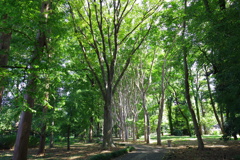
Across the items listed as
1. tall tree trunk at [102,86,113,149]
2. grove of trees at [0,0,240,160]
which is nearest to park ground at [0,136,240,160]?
tall tree trunk at [102,86,113,149]

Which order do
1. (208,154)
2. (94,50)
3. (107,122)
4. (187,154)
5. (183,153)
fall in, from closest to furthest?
1. (208,154)
2. (187,154)
3. (183,153)
4. (94,50)
5. (107,122)

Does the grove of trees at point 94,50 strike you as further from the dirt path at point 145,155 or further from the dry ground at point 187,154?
the dirt path at point 145,155

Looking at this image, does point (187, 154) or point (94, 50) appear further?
point (94, 50)

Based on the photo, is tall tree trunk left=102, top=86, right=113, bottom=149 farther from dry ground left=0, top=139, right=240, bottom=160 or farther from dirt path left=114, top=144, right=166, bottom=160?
dirt path left=114, top=144, right=166, bottom=160

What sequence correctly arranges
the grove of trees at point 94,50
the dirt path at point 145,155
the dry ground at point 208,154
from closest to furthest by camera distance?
the grove of trees at point 94,50
the dry ground at point 208,154
the dirt path at point 145,155

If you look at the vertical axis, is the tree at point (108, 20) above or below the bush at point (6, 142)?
above

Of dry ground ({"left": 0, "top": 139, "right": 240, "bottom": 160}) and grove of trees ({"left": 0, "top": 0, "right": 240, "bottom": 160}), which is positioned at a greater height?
grove of trees ({"left": 0, "top": 0, "right": 240, "bottom": 160})

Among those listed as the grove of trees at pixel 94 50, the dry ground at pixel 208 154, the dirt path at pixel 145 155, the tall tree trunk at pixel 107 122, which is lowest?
the dirt path at pixel 145 155

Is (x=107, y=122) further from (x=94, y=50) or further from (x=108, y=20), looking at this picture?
(x=108, y=20)

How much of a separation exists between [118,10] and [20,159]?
33.1ft

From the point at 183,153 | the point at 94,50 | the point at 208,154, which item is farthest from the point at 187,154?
the point at 94,50

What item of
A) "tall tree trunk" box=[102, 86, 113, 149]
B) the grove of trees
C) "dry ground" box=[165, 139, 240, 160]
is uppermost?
the grove of trees

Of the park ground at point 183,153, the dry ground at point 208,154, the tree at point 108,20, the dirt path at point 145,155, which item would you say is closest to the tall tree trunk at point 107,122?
the tree at point 108,20

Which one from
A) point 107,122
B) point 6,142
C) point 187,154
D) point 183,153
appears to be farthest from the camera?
point 6,142
